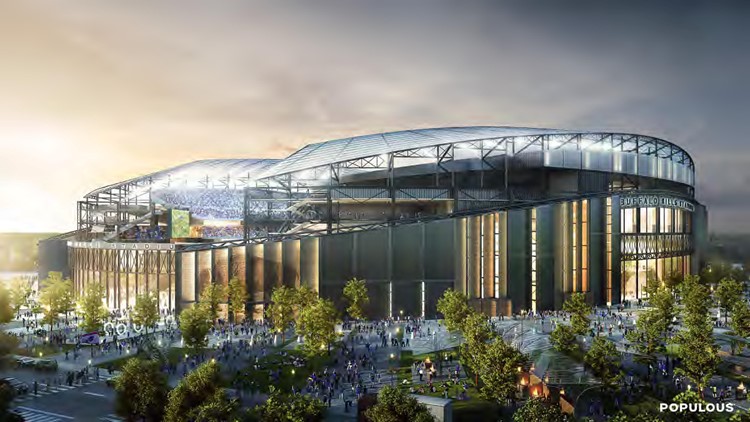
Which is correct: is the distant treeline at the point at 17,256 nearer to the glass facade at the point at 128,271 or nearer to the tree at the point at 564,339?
the glass facade at the point at 128,271

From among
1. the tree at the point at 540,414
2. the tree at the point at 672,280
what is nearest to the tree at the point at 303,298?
the tree at the point at 540,414

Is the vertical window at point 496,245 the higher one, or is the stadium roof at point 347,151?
the stadium roof at point 347,151

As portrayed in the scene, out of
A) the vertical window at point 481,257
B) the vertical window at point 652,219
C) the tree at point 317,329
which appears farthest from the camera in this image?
the vertical window at point 652,219

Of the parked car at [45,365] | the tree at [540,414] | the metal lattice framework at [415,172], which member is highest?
the metal lattice framework at [415,172]

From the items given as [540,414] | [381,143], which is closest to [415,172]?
[381,143]

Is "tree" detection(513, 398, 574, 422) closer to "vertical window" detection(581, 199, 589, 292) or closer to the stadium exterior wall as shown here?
the stadium exterior wall

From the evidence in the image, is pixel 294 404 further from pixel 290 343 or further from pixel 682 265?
pixel 682 265

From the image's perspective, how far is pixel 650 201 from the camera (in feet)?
277

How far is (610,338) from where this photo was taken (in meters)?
54.3

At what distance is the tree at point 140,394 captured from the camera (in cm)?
2834

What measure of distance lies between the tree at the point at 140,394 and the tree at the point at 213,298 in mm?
27689

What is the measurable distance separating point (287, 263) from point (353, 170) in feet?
73.8

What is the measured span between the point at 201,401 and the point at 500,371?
1919 centimetres

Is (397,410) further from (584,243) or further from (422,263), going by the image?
(584,243)
